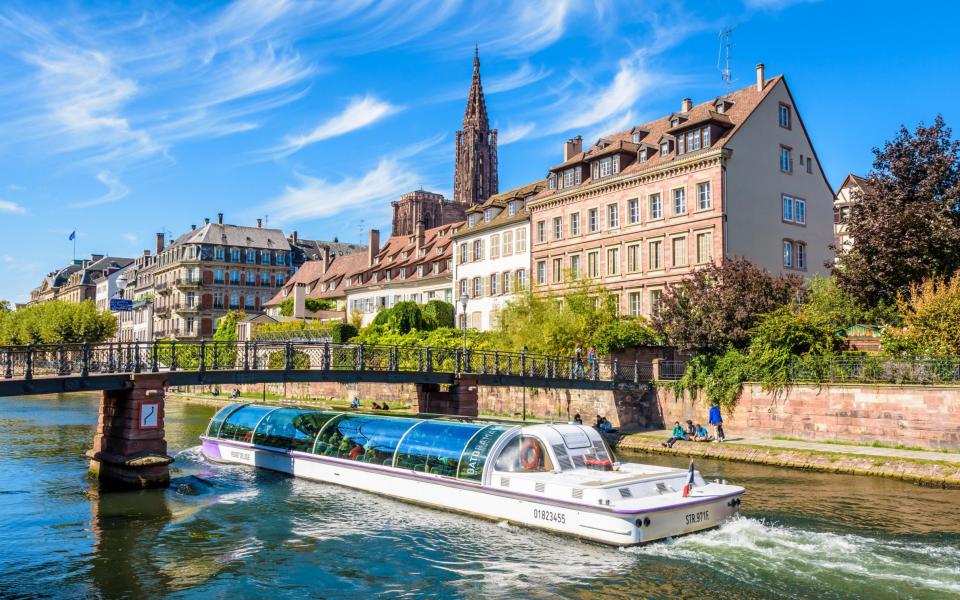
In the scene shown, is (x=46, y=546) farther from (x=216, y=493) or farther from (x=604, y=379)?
(x=604, y=379)

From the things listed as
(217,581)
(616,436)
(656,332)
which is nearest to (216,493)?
(217,581)

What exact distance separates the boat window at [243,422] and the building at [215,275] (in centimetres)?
7092

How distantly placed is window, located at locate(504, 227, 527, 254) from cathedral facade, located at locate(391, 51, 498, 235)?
251ft

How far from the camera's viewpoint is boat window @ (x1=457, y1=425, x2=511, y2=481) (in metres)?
20.6

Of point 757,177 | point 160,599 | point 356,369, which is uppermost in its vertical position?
point 757,177

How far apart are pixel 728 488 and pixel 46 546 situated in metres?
14.9

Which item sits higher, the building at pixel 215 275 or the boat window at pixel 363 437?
the building at pixel 215 275

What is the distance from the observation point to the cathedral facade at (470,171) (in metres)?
133

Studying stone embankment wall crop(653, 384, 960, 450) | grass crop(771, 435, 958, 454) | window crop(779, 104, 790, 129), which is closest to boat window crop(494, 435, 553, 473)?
grass crop(771, 435, 958, 454)

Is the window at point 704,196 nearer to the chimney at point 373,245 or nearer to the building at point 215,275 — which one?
Result: the chimney at point 373,245

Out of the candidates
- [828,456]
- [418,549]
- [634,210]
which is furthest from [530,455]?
[634,210]

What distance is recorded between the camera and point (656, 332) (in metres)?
40.9

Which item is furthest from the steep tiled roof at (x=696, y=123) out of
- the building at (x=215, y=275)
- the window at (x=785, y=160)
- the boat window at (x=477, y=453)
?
the building at (x=215, y=275)

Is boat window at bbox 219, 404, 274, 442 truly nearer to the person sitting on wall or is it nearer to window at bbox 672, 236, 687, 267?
the person sitting on wall
